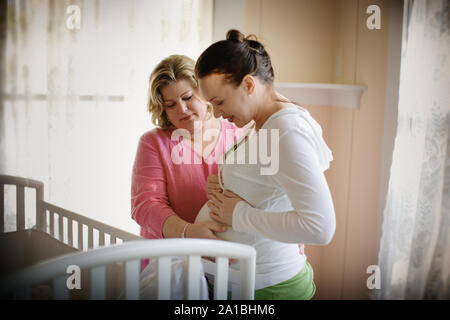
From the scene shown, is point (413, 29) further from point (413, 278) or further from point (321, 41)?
point (413, 278)

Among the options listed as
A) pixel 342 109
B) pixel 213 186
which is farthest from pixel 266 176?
pixel 342 109

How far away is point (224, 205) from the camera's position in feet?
3.42

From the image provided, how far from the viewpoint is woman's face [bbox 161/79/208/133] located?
50.1 inches

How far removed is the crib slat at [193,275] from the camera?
0.83 m

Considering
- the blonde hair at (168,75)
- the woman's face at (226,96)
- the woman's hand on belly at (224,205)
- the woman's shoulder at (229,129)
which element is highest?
the blonde hair at (168,75)

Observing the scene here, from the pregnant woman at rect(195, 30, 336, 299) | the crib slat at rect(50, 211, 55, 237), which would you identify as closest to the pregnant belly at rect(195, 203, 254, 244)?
the pregnant woman at rect(195, 30, 336, 299)

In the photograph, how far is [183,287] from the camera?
921mm

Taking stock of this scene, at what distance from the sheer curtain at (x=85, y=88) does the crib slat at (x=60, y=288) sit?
0.95 meters

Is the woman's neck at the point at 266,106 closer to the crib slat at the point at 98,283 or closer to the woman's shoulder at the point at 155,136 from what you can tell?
the woman's shoulder at the point at 155,136

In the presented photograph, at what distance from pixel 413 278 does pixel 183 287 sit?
1.00 m

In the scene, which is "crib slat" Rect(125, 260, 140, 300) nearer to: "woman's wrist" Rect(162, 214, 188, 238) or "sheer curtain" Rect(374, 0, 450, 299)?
"woman's wrist" Rect(162, 214, 188, 238)

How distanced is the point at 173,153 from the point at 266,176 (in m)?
0.44

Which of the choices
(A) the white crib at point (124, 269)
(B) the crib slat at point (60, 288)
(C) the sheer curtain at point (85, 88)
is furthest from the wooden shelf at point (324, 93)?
(B) the crib slat at point (60, 288)

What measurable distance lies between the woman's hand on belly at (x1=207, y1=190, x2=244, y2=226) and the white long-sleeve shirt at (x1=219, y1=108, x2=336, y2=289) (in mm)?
16
